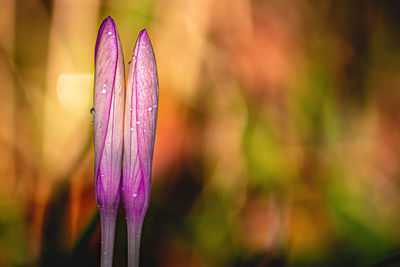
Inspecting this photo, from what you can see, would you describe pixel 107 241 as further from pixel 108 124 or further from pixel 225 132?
pixel 225 132

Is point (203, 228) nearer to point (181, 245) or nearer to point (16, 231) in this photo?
point (181, 245)

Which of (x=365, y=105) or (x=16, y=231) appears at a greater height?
(x=365, y=105)

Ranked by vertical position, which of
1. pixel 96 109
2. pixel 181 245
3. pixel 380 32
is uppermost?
pixel 380 32

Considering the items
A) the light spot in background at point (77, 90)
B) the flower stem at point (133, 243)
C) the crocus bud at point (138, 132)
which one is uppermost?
the light spot in background at point (77, 90)

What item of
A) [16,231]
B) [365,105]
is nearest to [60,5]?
[16,231]

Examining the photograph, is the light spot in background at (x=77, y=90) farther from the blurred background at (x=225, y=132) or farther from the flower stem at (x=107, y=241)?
the flower stem at (x=107, y=241)

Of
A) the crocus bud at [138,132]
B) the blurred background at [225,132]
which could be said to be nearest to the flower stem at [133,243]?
the crocus bud at [138,132]
